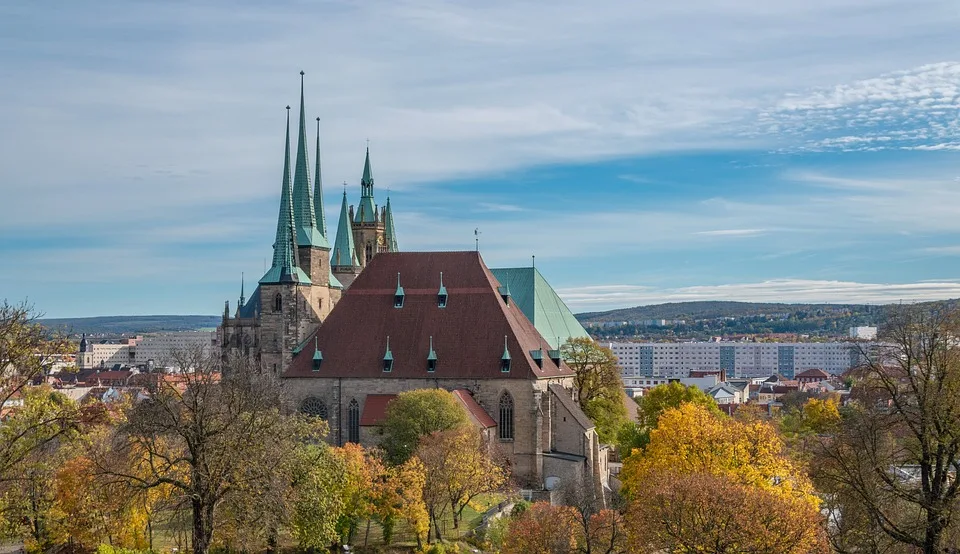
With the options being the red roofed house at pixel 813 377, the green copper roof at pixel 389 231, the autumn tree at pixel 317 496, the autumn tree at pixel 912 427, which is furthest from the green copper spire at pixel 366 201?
the red roofed house at pixel 813 377

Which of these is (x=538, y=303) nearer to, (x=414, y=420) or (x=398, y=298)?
(x=398, y=298)

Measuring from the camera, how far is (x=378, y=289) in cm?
7050

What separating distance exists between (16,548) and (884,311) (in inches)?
1458

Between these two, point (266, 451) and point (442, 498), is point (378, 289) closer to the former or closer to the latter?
point (442, 498)

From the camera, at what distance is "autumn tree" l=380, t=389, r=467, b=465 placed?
58344 millimetres

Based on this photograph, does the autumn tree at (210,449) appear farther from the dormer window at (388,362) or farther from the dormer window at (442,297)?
the dormer window at (442,297)

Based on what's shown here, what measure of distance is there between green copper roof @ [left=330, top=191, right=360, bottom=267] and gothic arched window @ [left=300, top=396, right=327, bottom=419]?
81.4ft

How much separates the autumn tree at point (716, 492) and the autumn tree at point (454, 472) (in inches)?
340

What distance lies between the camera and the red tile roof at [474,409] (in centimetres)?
6272

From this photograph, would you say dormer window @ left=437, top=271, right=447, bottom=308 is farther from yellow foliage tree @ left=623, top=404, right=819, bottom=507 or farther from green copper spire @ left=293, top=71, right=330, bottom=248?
yellow foliage tree @ left=623, top=404, right=819, bottom=507

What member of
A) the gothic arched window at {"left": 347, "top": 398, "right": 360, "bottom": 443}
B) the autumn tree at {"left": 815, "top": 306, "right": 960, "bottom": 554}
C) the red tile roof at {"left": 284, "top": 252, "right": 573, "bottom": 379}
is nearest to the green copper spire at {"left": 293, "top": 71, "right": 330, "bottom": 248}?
the red tile roof at {"left": 284, "top": 252, "right": 573, "bottom": 379}

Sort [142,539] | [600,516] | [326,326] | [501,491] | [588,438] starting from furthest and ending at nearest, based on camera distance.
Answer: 1. [326,326]
2. [588,438]
3. [501,491]
4. [142,539]
5. [600,516]

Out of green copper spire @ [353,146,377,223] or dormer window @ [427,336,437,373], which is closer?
dormer window @ [427,336,437,373]

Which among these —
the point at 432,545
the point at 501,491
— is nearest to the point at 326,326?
the point at 501,491
